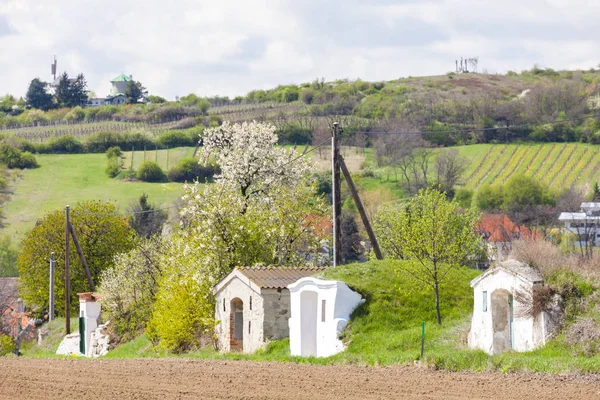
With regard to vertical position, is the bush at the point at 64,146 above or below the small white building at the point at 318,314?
above

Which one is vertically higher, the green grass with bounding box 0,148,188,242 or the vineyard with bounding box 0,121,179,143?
the vineyard with bounding box 0,121,179,143

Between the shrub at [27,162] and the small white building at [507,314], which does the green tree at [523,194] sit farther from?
the small white building at [507,314]

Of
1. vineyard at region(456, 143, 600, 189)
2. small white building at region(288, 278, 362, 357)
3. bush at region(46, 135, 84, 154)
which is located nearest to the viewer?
small white building at region(288, 278, 362, 357)

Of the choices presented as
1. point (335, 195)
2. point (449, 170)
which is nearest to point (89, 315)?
point (335, 195)

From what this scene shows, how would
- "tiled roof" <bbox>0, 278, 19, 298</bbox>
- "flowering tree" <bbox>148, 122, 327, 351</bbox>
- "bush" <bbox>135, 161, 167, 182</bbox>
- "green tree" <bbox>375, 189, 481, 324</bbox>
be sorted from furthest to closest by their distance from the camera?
1. "bush" <bbox>135, 161, 167, 182</bbox>
2. "tiled roof" <bbox>0, 278, 19, 298</bbox>
3. "flowering tree" <bbox>148, 122, 327, 351</bbox>
4. "green tree" <bbox>375, 189, 481, 324</bbox>

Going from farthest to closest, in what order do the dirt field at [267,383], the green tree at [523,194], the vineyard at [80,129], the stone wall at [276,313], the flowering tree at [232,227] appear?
the vineyard at [80,129] → the green tree at [523,194] → the flowering tree at [232,227] → the stone wall at [276,313] → the dirt field at [267,383]

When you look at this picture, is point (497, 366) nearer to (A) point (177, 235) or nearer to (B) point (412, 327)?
(B) point (412, 327)

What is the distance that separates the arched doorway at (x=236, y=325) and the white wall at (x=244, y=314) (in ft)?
0.42

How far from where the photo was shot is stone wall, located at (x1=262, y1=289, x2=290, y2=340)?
1305 inches

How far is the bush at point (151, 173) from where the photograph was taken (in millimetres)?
135750

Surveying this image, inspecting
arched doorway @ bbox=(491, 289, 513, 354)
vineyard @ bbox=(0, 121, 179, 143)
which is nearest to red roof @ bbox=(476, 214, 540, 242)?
arched doorway @ bbox=(491, 289, 513, 354)

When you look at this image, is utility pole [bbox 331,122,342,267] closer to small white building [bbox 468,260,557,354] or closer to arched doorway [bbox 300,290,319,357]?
arched doorway [bbox 300,290,319,357]

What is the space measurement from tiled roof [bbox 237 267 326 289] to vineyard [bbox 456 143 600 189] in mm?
89077

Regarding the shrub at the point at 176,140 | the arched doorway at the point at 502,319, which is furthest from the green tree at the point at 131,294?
the shrub at the point at 176,140
